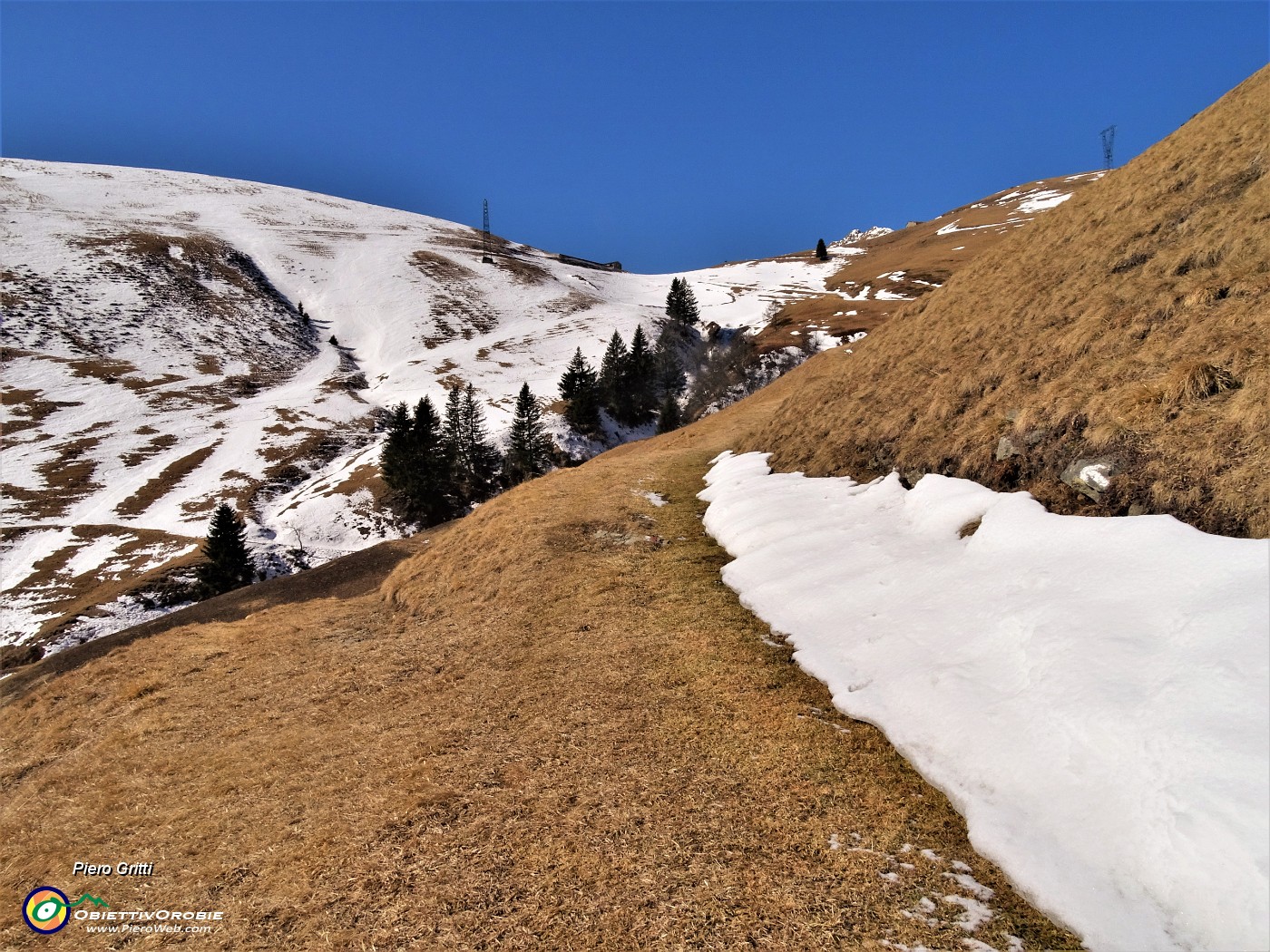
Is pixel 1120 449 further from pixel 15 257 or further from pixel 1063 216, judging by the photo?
pixel 15 257

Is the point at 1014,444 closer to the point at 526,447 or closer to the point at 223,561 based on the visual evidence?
the point at 223,561

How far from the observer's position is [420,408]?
66.3m

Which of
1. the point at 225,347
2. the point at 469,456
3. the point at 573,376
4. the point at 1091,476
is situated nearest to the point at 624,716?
the point at 1091,476

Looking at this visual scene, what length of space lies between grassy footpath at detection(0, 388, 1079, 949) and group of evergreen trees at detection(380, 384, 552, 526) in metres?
45.9

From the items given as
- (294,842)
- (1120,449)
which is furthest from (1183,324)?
(294,842)

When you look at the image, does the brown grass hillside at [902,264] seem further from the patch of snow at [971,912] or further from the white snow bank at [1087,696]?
the patch of snow at [971,912]

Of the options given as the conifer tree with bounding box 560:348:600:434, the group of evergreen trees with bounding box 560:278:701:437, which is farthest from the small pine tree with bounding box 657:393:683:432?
the conifer tree with bounding box 560:348:600:434

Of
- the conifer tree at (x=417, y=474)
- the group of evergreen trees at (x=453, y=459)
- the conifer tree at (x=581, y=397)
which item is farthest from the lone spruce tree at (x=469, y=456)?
the conifer tree at (x=581, y=397)

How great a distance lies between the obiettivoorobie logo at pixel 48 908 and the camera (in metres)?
6.94

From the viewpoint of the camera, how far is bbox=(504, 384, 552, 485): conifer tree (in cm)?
6625

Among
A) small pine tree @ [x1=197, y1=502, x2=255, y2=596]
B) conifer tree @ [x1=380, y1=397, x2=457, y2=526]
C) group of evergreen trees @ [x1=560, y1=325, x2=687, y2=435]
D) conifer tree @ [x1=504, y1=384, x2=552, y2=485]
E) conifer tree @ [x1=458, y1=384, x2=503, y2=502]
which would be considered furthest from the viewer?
group of evergreen trees @ [x1=560, y1=325, x2=687, y2=435]

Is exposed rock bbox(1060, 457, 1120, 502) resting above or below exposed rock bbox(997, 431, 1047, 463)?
below

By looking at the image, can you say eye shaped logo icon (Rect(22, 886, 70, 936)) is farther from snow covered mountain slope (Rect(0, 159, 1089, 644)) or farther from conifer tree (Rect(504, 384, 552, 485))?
conifer tree (Rect(504, 384, 552, 485))

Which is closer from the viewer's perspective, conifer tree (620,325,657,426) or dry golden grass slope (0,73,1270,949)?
dry golden grass slope (0,73,1270,949)
